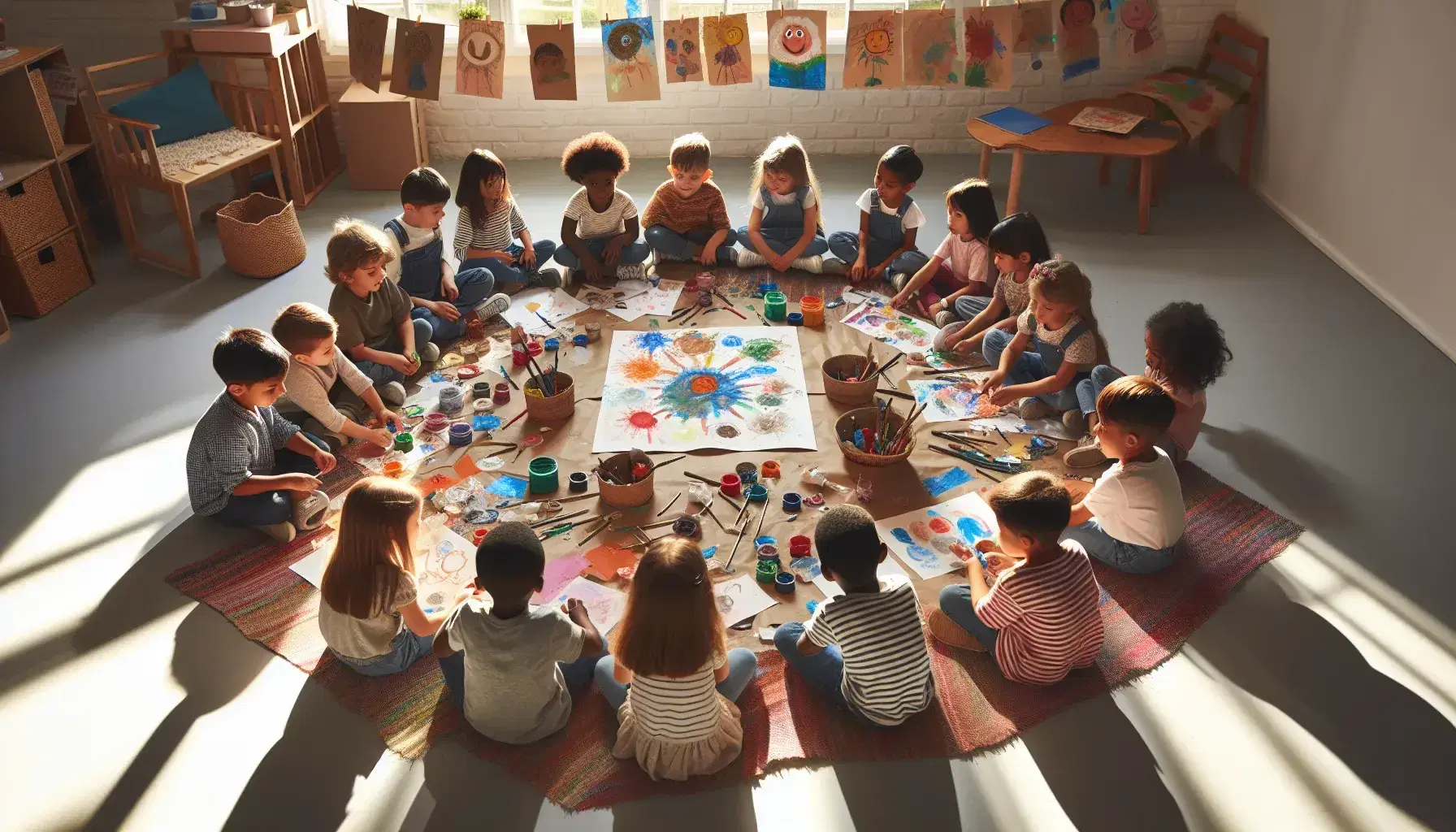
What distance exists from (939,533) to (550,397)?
1490mm

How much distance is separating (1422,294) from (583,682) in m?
4.16

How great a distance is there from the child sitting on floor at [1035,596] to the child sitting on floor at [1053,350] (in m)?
1.16

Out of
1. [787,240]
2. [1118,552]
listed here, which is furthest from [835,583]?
[787,240]

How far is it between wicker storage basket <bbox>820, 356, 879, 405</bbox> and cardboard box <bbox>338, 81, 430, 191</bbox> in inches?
129

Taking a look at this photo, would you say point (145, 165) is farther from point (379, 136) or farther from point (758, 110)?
point (758, 110)

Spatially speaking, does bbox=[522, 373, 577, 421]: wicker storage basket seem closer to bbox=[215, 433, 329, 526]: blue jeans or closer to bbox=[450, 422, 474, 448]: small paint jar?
bbox=[450, 422, 474, 448]: small paint jar

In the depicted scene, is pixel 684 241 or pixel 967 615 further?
pixel 684 241

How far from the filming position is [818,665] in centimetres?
276

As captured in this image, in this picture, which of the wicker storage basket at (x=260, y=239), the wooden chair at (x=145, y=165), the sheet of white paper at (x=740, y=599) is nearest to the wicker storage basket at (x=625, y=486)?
the sheet of white paper at (x=740, y=599)

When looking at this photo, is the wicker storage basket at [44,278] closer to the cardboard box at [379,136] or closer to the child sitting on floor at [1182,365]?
the cardboard box at [379,136]

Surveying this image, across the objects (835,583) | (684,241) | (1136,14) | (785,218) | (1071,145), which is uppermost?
(1136,14)

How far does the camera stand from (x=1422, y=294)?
4621 millimetres

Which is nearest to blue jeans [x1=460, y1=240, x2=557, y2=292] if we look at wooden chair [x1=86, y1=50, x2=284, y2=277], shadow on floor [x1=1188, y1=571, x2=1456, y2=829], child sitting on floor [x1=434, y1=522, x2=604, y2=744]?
wooden chair [x1=86, y1=50, x2=284, y2=277]

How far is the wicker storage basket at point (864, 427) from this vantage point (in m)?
3.58
